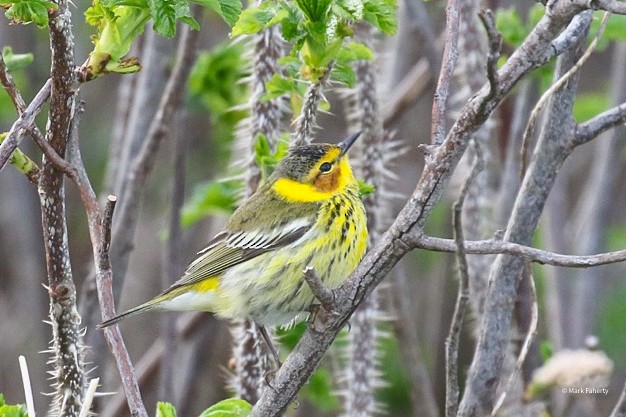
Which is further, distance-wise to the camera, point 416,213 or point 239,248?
point 239,248

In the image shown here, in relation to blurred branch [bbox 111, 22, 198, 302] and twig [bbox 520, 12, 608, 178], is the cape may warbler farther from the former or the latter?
twig [bbox 520, 12, 608, 178]

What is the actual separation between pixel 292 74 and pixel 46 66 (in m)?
4.46

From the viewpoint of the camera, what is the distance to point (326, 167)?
150 inches

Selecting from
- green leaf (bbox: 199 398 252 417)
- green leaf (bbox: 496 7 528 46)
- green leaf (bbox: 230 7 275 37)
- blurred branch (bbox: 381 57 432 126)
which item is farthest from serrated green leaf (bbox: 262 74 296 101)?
blurred branch (bbox: 381 57 432 126)

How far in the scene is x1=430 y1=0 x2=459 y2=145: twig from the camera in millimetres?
2430

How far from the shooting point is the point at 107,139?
7.60 meters

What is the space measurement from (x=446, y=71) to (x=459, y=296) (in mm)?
620

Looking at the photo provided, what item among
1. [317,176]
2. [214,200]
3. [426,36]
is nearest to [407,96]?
[426,36]

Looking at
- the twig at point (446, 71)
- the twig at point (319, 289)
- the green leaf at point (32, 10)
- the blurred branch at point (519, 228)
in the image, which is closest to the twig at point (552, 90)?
the blurred branch at point (519, 228)

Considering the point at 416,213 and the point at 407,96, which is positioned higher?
the point at 407,96

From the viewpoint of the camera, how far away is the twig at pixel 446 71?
95.7 inches

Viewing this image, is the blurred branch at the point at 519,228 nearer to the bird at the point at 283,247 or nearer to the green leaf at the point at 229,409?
the bird at the point at 283,247

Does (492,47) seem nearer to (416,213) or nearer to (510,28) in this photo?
(416,213)

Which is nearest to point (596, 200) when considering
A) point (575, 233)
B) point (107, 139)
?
point (575, 233)
